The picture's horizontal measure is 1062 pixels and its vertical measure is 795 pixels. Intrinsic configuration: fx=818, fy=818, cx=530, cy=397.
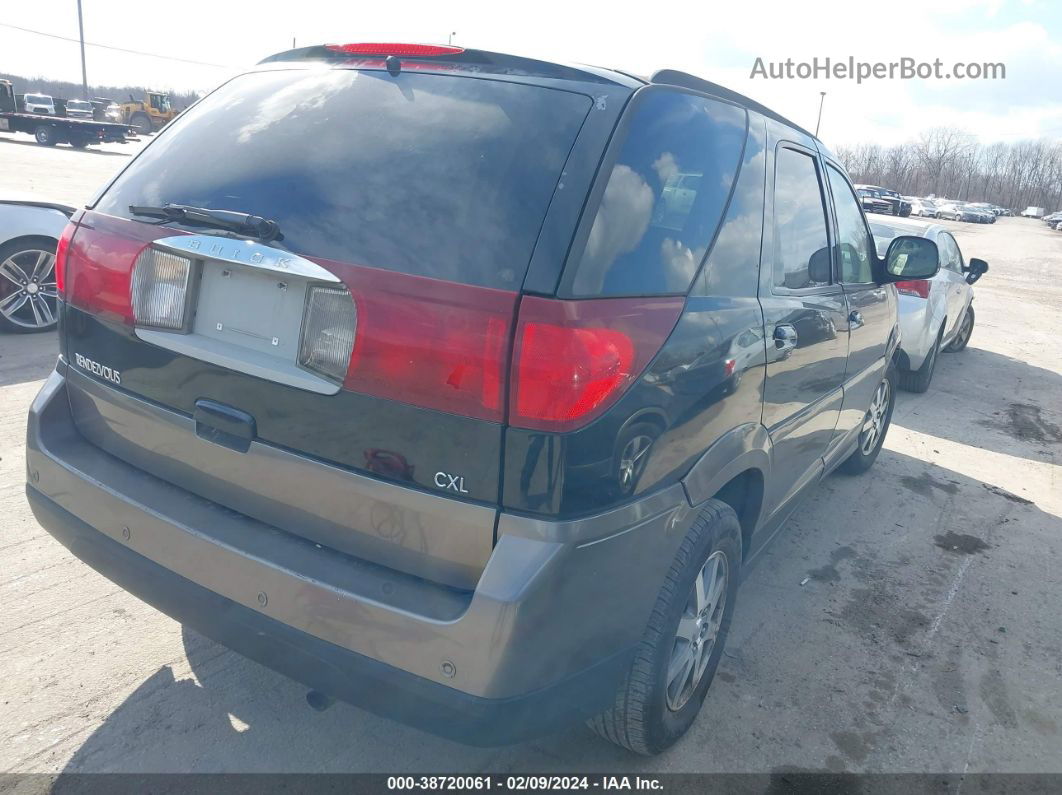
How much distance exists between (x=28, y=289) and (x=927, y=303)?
7.80 metres

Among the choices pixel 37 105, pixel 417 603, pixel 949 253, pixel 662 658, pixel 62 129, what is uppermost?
pixel 37 105

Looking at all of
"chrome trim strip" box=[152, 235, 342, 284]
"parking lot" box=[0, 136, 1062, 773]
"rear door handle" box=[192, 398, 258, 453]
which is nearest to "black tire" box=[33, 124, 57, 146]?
"parking lot" box=[0, 136, 1062, 773]

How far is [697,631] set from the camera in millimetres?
2682

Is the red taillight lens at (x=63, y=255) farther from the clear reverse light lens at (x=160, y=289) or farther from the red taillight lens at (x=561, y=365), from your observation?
the red taillight lens at (x=561, y=365)

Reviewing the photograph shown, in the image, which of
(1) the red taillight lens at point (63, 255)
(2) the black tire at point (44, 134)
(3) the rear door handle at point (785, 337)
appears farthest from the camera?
(2) the black tire at point (44, 134)

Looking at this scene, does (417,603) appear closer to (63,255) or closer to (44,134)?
(63,255)

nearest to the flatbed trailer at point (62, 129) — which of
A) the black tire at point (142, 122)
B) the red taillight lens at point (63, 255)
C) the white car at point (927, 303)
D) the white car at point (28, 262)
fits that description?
the black tire at point (142, 122)

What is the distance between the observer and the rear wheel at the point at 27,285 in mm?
6492

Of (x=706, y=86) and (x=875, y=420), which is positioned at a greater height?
(x=706, y=86)

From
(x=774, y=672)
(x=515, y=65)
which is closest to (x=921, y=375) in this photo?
(x=774, y=672)

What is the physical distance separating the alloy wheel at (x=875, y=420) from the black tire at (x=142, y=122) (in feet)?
161

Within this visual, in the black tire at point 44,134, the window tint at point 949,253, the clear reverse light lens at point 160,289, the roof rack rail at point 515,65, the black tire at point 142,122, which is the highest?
the black tire at point 142,122

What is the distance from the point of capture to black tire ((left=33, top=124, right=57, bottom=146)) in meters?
35.0

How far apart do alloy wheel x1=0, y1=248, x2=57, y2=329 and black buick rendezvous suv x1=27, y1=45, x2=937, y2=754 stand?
4.77 metres
